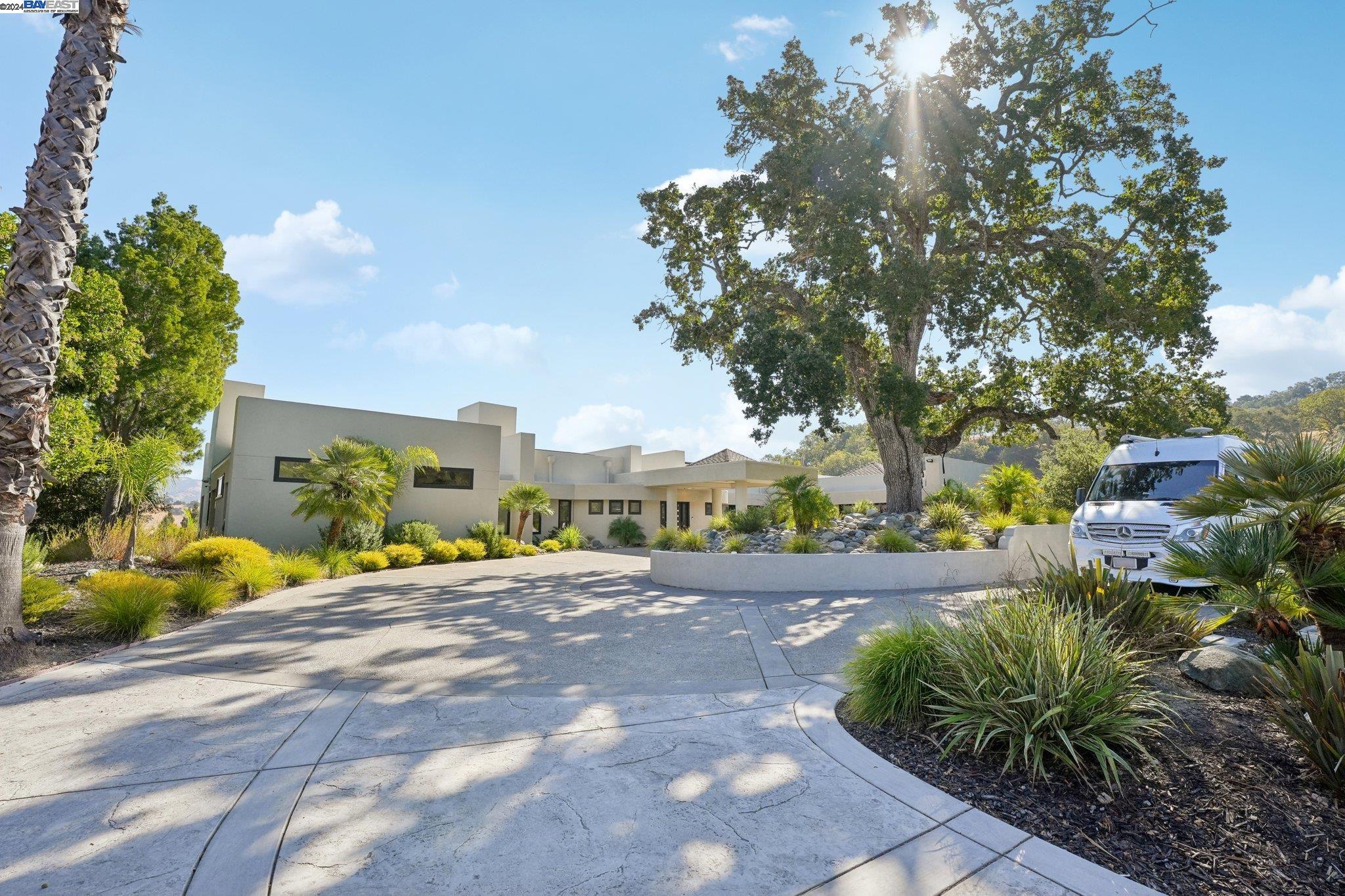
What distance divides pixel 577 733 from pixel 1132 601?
5126 mm

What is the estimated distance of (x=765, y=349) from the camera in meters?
15.1

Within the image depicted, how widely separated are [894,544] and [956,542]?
1.63 meters

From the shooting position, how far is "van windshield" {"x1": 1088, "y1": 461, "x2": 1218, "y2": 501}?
9281 mm

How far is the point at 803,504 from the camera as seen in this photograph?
15500 mm

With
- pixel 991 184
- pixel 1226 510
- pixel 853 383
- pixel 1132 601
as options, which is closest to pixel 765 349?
pixel 853 383

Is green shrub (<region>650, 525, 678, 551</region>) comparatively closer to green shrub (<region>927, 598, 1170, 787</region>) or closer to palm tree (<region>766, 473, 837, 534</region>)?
palm tree (<region>766, 473, 837, 534</region>)

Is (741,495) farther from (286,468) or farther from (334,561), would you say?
(334,561)

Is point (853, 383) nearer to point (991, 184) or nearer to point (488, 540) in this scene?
point (991, 184)

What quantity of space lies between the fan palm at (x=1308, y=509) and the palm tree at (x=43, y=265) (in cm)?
1039

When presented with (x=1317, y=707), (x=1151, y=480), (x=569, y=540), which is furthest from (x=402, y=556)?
(x=1317, y=707)

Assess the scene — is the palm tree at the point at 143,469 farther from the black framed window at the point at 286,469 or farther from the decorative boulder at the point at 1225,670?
the decorative boulder at the point at 1225,670

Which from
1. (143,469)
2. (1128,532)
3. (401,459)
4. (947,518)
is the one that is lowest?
(1128,532)

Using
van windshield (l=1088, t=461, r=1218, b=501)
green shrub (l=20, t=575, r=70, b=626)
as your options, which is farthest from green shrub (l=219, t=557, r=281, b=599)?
van windshield (l=1088, t=461, r=1218, b=501)

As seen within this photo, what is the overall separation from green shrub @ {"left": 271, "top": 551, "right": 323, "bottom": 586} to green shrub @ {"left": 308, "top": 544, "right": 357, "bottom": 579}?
0.28 m
